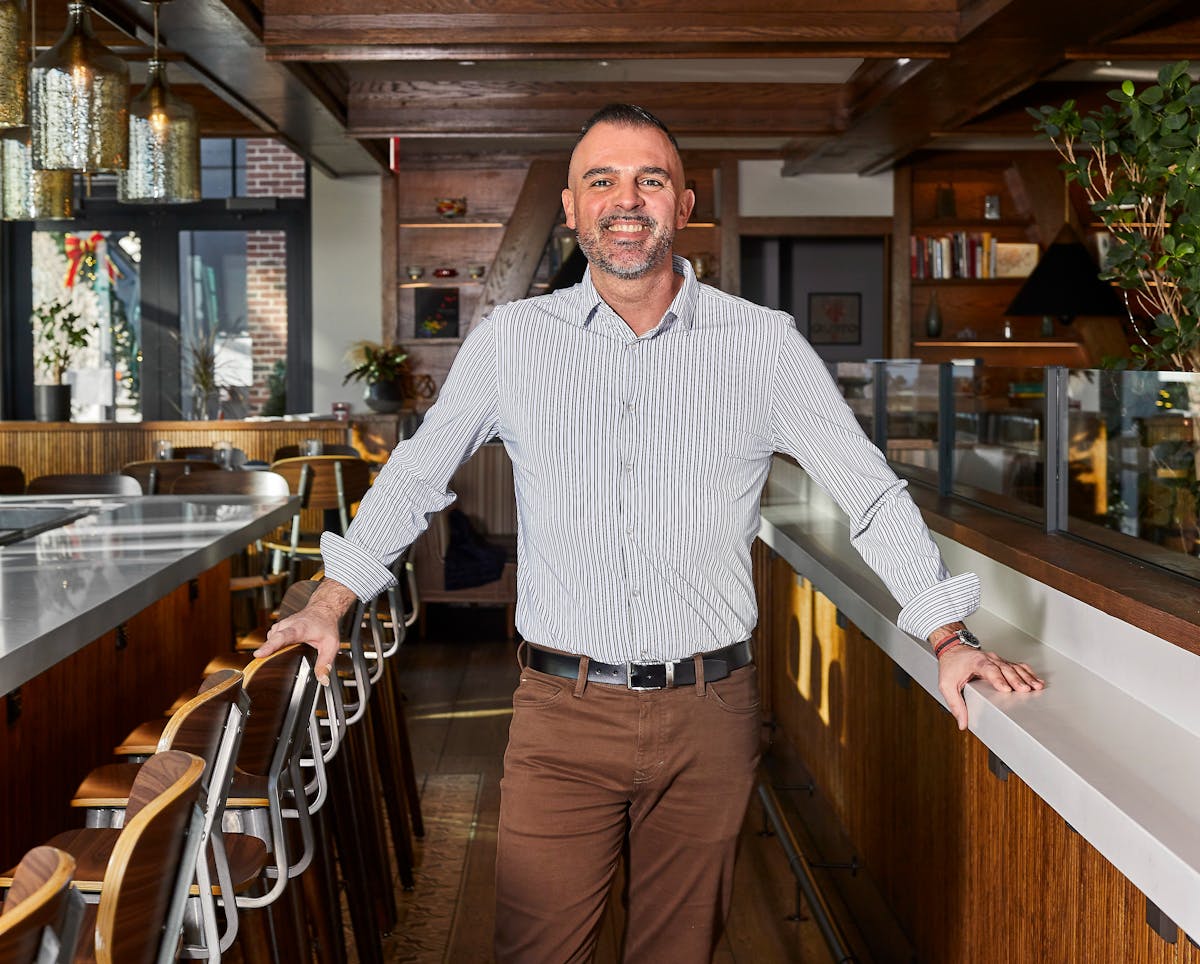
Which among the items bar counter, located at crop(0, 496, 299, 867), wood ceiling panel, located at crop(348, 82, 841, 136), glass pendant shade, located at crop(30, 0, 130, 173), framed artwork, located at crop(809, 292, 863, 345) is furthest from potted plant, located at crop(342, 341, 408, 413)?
glass pendant shade, located at crop(30, 0, 130, 173)

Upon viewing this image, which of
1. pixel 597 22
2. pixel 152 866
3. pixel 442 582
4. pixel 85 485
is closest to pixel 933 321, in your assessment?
pixel 442 582

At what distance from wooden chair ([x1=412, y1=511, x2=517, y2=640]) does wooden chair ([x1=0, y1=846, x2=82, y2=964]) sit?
22.5ft

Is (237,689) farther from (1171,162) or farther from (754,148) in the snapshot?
(754,148)

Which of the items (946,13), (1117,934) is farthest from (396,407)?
(1117,934)

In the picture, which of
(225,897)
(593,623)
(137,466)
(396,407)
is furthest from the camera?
(396,407)

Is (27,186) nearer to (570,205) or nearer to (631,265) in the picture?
(570,205)

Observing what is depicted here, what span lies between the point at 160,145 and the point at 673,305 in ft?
9.53

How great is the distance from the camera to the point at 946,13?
6.30 metres

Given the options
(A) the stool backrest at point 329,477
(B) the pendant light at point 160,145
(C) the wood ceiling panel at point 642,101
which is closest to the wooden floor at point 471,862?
(A) the stool backrest at point 329,477

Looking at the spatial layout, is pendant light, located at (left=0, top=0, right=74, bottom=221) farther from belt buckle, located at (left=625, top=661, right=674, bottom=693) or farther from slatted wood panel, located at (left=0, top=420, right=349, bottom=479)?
slatted wood panel, located at (left=0, top=420, right=349, bottom=479)

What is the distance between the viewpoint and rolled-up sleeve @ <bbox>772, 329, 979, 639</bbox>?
206 centimetres

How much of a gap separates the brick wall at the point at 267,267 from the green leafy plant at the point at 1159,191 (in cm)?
890

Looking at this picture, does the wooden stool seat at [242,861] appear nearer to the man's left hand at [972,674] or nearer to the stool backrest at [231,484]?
the man's left hand at [972,674]

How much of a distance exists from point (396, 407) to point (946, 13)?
208 inches
